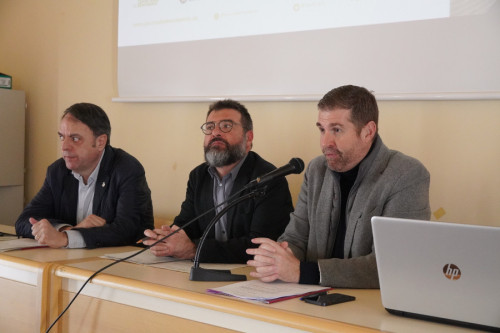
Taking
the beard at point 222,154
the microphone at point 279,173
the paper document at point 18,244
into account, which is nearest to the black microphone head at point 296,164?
the microphone at point 279,173

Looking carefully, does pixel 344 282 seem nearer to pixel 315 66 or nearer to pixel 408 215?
pixel 408 215

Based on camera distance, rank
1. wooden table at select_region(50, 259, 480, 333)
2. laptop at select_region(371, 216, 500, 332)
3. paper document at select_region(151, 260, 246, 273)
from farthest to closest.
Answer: paper document at select_region(151, 260, 246, 273)
wooden table at select_region(50, 259, 480, 333)
laptop at select_region(371, 216, 500, 332)

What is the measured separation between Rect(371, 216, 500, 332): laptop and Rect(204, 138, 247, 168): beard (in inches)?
49.5

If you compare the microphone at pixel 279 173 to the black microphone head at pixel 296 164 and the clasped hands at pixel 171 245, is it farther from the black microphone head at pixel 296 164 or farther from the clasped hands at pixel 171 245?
the clasped hands at pixel 171 245

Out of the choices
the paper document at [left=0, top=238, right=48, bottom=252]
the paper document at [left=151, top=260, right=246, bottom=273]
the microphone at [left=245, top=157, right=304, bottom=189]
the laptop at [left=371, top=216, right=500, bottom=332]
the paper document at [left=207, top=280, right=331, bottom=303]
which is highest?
the microphone at [left=245, top=157, right=304, bottom=189]

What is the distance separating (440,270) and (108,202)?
1856 mm

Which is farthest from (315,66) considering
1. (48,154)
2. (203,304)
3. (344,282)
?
(48,154)

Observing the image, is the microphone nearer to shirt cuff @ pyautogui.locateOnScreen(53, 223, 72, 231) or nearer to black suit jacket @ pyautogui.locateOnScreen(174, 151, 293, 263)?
black suit jacket @ pyautogui.locateOnScreen(174, 151, 293, 263)

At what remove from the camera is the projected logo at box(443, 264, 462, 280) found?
1438 millimetres

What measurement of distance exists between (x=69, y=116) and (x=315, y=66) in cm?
121

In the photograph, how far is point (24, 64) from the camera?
457 centimetres

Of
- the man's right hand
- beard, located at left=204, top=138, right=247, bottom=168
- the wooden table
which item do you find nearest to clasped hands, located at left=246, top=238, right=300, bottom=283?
the wooden table

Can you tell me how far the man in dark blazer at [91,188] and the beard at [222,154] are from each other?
0.44 m

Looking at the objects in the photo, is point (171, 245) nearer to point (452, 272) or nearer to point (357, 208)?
point (357, 208)
